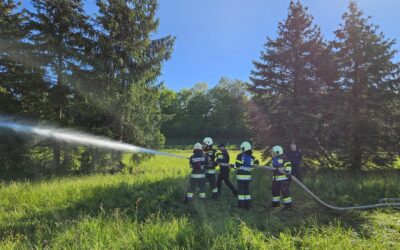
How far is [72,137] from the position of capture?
13.6 meters

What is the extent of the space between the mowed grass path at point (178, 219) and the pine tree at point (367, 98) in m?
5.02

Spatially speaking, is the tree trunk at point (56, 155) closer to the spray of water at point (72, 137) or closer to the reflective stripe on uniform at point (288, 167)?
the spray of water at point (72, 137)

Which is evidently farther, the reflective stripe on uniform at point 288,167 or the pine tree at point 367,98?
the pine tree at point 367,98

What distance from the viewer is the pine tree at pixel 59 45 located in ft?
43.2

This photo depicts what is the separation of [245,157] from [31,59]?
1179cm

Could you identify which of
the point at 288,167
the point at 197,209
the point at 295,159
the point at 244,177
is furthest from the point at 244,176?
the point at 295,159

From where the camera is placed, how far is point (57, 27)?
1357 cm

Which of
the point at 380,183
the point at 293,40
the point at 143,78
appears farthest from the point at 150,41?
the point at 380,183

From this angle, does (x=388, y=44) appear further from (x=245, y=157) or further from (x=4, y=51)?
(x=4, y=51)

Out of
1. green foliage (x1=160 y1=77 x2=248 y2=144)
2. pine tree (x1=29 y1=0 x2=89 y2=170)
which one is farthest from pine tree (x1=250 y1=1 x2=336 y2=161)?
green foliage (x1=160 y1=77 x2=248 y2=144)

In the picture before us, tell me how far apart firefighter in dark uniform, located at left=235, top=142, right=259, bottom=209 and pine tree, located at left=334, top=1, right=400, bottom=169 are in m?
8.21

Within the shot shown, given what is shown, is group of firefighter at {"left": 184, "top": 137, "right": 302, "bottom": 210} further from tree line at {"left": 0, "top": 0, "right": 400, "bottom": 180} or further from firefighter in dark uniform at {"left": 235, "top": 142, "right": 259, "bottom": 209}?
tree line at {"left": 0, "top": 0, "right": 400, "bottom": 180}

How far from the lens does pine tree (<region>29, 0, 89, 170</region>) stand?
13.2 metres

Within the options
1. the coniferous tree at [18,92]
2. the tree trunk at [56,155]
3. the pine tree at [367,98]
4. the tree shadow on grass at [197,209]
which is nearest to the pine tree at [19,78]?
the coniferous tree at [18,92]
